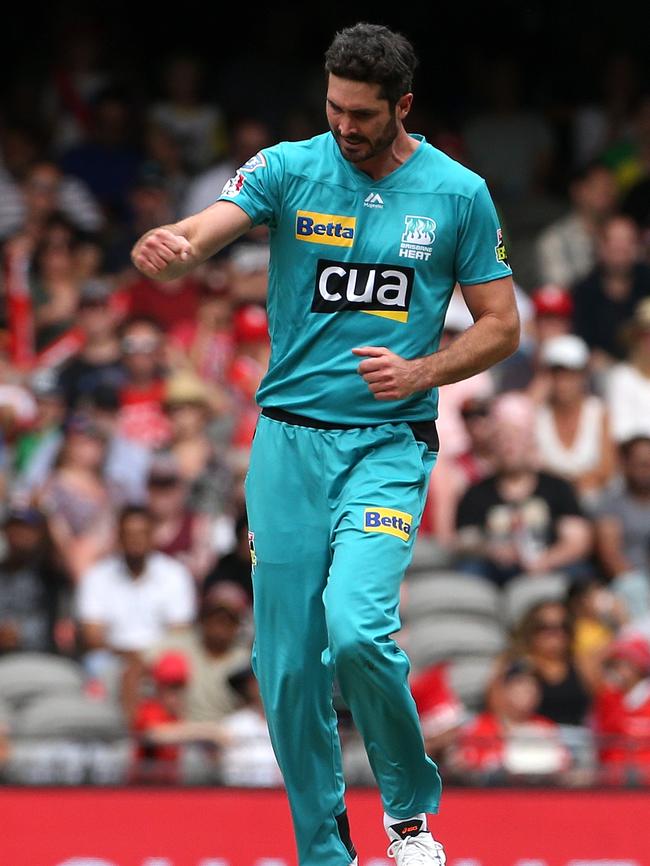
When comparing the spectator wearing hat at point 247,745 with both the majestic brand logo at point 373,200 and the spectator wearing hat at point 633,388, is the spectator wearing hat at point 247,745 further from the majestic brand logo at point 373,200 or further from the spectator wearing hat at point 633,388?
the spectator wearing hat at point 633,388

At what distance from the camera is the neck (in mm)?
5668

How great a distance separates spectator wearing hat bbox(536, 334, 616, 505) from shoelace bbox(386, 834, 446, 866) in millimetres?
5396

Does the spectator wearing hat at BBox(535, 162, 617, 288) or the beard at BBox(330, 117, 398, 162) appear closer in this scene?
the beard at BBox(330, 117, 398, 162)

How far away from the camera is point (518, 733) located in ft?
27.8

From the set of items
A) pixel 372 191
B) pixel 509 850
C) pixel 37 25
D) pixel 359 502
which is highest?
pixel 37 25

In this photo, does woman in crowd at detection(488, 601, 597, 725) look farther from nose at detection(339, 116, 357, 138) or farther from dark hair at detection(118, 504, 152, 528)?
nose at detection(339, 116, 357, 138)

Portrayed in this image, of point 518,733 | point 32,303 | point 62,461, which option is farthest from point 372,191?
point 32,303

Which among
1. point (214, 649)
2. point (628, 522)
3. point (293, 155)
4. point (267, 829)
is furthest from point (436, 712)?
point (293, 155)

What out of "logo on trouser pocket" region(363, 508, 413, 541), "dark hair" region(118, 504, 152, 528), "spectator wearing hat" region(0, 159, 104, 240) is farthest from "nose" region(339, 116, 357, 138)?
"spectator wearing hat" region(0, 159, 104, 240)

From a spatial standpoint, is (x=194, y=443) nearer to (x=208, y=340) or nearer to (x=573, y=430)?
(x=208, y=340)

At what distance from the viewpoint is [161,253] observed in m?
5.24

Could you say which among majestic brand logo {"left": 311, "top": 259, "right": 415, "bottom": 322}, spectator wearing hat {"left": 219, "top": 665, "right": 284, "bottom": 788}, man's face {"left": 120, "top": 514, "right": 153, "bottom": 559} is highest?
majestic brand logo {"left": 311, "top": 259, "right": 415, "bottom": 322}

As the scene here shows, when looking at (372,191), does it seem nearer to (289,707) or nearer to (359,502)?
(359,502)

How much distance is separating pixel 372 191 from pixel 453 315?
239 inches
